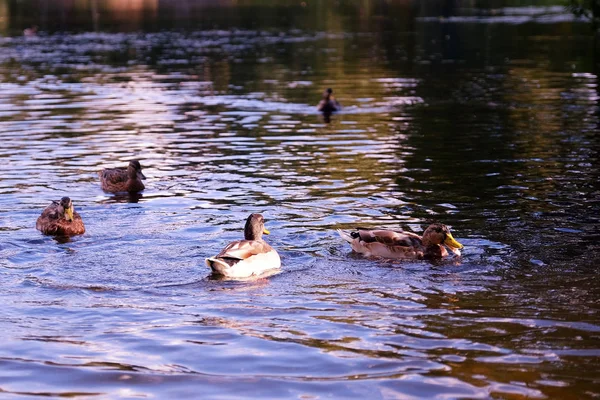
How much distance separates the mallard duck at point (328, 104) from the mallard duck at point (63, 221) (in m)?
16.8

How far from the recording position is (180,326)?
11.2 m

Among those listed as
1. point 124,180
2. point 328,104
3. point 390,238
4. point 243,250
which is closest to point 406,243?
point 390,238

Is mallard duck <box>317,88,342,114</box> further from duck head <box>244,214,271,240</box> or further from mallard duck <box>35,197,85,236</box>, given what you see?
A: duck head <box>244,214,271,240</box>

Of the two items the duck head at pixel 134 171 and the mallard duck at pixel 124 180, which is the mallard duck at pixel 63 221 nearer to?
the mallard duck at pixel 124 180

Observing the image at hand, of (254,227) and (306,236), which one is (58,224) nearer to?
(254,227)

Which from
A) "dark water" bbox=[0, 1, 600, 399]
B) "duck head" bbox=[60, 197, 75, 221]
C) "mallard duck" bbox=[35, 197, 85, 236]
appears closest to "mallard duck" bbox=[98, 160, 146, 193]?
"dark water" bbox=[0, 1, 600, 399]

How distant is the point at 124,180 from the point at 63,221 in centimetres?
403

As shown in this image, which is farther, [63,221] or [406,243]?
[63,221]

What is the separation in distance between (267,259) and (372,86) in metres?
26.5

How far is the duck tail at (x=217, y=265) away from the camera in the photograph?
12906 mm

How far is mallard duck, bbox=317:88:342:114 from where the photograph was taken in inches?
1256

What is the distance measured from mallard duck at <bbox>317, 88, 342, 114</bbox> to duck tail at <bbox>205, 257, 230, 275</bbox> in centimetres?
1924

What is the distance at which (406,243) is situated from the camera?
14172mm

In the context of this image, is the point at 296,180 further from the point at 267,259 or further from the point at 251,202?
the point at 267,259
